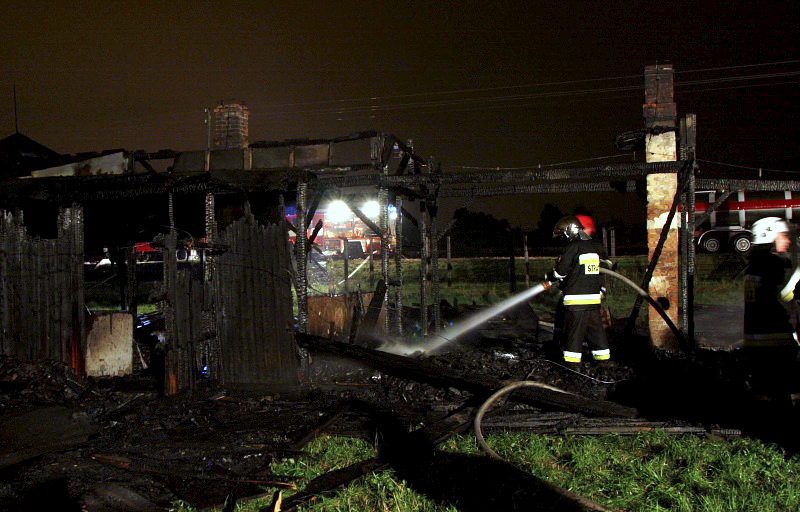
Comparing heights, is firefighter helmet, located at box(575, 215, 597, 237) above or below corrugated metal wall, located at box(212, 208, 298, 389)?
above

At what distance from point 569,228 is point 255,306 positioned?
4.48 metres

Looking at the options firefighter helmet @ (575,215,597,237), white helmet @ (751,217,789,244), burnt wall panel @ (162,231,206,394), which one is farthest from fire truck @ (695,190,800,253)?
burnt wall panel @ (162,231,206,394)

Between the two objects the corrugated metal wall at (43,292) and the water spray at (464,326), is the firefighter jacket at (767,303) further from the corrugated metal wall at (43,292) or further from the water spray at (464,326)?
the corrugated metal wall at (43,292)

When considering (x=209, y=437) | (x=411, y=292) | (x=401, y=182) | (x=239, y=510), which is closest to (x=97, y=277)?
(x=411, y=292)

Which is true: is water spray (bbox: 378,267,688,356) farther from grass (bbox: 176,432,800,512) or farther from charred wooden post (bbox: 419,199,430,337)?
grass (bbox: 176,432,800,512)

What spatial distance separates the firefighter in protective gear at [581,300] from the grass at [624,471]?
8.44ft

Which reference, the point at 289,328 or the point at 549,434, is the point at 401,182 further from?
the point at 549,434

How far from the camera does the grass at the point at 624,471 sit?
4.25m

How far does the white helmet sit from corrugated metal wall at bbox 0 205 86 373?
341 inches

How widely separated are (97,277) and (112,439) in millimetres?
19415

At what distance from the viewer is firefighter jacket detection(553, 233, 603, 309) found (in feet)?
26.7

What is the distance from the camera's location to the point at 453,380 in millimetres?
7133

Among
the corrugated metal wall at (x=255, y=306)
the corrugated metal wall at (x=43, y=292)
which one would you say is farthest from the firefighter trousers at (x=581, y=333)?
the corrugated metal wall at (x=43, y=292)

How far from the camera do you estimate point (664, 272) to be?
34.4 ft
